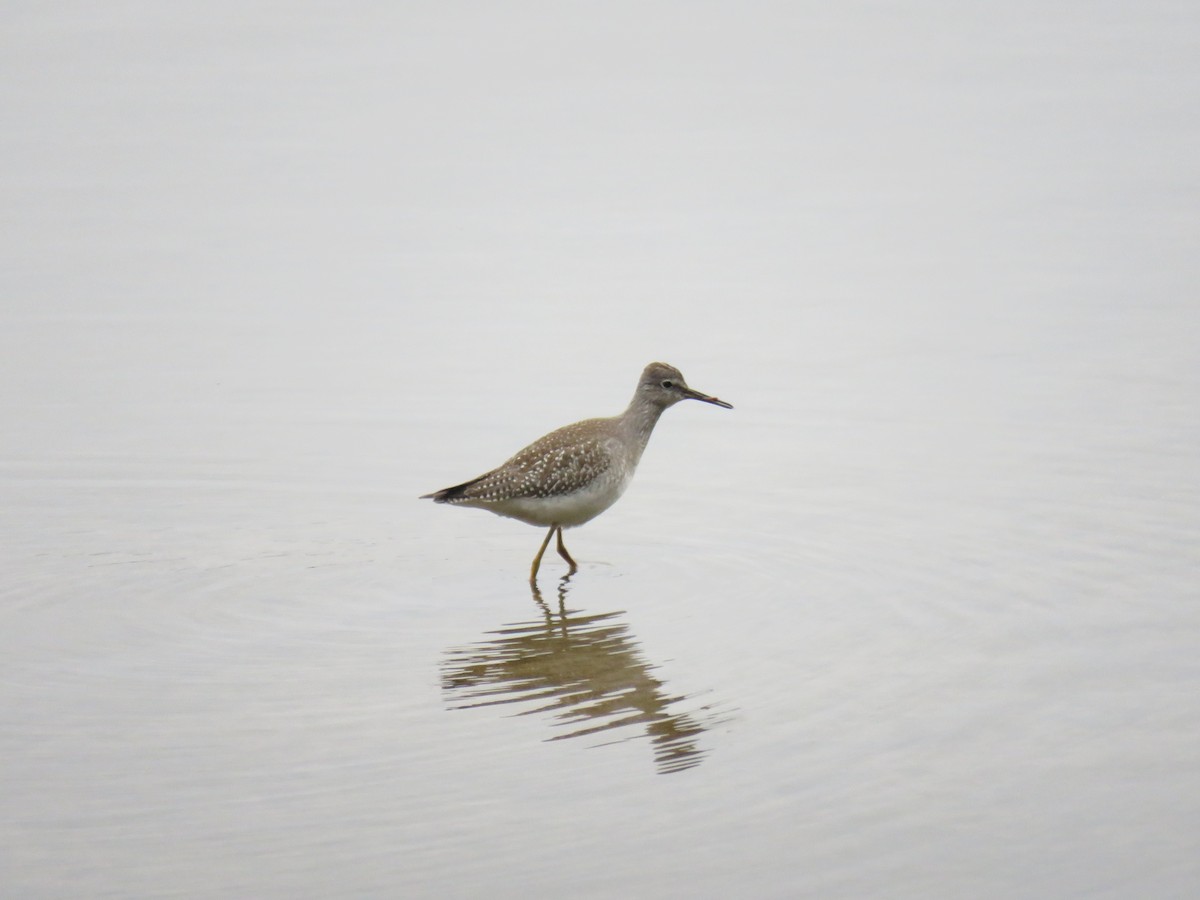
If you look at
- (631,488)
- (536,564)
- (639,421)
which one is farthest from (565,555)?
(631,488)

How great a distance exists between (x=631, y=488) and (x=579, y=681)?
3792 millimetres

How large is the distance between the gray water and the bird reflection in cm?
4

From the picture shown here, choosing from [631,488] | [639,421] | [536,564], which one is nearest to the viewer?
[536,564]

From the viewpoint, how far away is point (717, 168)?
21.9 m

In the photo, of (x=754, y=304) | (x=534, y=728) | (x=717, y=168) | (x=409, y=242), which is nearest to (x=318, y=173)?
(x=409, y=242)

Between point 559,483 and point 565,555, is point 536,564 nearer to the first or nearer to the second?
point 565,555

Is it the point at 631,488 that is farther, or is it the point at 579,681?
the point at 631,488

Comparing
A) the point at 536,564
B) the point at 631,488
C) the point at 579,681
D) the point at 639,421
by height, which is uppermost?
the point at 639,421

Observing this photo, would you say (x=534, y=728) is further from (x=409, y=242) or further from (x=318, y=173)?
(x=318, y=173)

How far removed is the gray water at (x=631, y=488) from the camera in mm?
6926

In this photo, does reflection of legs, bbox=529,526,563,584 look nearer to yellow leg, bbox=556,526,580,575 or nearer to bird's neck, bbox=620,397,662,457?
yellow leg, bbox=556,526,580,575

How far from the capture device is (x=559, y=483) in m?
10.7

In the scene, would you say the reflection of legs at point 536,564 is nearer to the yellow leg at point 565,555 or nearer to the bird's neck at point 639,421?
the yellow leg at point 565,555

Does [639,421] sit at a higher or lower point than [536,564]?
higher
